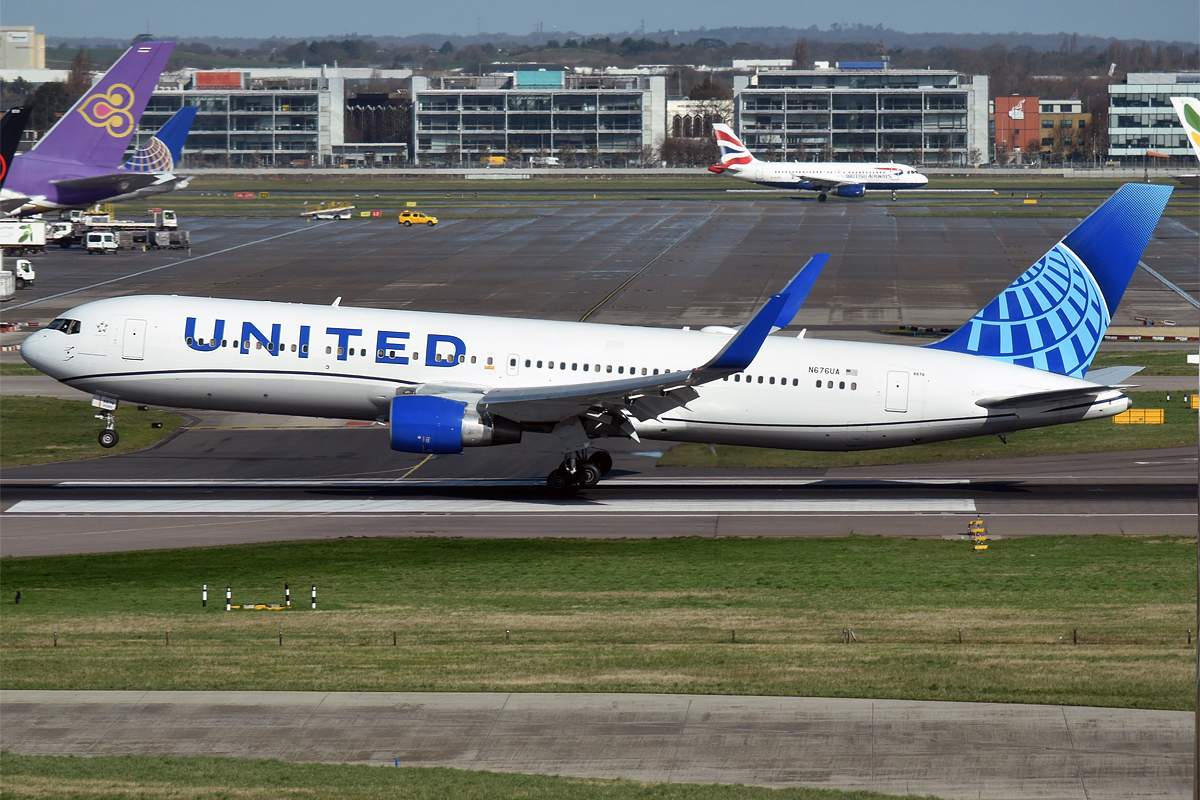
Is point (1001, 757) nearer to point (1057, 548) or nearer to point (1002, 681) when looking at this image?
point (1002, 681)

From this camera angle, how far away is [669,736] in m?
21.4

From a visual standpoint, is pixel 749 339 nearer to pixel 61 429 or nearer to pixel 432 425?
pixel 432 425

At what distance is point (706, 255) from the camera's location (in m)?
118

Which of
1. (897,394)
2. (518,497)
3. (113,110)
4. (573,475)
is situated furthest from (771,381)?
(113,110)

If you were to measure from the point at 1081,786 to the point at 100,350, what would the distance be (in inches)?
1323

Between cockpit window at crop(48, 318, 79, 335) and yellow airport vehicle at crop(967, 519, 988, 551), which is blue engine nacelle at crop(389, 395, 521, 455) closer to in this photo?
cockpit window at crop(48, 318, 79, 335)

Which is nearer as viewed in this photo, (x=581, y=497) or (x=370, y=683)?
(x=370, y=683)

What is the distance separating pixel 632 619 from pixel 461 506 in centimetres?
1392

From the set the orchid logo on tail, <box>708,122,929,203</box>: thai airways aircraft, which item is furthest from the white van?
<box>708,122,929,203</box>: thai airways aircraft

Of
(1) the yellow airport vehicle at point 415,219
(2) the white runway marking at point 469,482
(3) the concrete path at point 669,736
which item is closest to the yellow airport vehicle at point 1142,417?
(2) the white runway marking at point 469,482

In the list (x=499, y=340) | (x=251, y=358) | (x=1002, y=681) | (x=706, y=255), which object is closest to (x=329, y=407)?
(x=251, y=358)

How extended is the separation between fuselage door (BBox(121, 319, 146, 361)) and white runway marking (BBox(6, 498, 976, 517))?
15.3 ft

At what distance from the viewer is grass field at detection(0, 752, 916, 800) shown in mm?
18891

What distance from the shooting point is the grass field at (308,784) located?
62.0 ft
